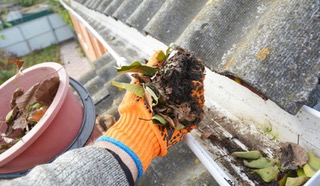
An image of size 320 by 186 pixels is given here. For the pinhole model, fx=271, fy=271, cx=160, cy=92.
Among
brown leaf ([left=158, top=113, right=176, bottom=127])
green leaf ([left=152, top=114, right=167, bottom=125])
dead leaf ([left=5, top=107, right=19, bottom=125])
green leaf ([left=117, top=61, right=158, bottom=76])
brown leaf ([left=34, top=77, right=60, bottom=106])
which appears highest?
green leaf ([left=117, top=61, right=158, bottom=76])

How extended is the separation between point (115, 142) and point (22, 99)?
0.86 meters

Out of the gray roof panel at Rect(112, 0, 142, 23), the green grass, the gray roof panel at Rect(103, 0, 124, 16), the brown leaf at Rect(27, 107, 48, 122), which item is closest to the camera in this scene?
the brown leaf at Rect(27, 107, 48, 122)

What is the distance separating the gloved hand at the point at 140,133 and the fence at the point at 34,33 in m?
14.3

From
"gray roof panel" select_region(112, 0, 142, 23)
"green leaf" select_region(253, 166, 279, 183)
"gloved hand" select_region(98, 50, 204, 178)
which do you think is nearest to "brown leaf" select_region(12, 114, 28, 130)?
"gloved hand" select_region(98, 50, 204, 178)

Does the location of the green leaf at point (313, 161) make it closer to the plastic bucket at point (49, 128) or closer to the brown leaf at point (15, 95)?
the plastic bucket at point (49, 128)

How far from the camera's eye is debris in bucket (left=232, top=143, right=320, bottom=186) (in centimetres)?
94

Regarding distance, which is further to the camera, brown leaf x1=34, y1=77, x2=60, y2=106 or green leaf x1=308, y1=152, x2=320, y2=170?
brown leaf x1=34, y1=77, x2=60, y2=106

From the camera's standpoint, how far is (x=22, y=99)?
1628 millimetres

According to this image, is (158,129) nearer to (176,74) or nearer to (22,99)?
(176,74)

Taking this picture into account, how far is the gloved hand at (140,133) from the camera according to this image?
3.59 ft

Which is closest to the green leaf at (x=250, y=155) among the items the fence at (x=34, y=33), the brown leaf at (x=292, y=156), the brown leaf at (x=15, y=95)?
the brown leaf at (x=292, y=156)

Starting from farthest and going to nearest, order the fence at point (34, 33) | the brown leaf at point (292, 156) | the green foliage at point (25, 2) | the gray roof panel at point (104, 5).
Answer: the green foliage at point (25, 2) → the fence at point (34, 33) → the gray roof panel at point (104, 5) → the brown leaf at point (292, 156)

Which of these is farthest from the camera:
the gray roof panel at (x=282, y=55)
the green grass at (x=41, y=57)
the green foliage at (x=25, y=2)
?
the green foliage at (x=25, y=2)

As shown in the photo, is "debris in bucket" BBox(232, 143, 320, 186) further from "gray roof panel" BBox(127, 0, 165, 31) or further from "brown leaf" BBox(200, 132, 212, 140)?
"gray roof panel" BBox(127, 0, 165, 31)
